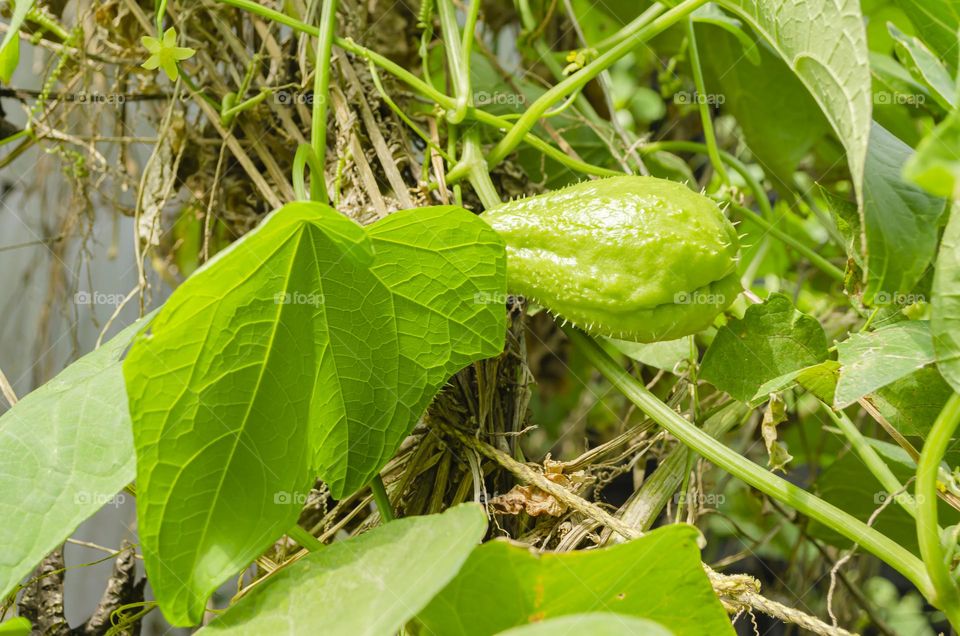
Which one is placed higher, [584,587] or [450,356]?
[450,356]

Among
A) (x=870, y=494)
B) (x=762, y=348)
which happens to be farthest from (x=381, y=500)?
(x=870, y=494)

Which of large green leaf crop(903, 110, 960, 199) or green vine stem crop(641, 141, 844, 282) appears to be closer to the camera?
large green leaf crop(903, 110, 960, 199)

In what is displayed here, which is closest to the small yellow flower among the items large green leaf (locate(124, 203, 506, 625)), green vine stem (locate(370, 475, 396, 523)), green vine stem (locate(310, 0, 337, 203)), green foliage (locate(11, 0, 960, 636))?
green foliage (locate(11, 0, 960, 636))

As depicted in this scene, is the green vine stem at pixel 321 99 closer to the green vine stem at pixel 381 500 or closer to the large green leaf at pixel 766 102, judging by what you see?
the green vine stem at pixel 381 500

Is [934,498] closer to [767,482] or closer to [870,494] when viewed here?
[767,482]

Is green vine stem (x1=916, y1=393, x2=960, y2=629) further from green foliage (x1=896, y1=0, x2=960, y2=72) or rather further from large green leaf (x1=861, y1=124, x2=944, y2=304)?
green foliage (x1=896, y1=0, x2=960, y2=72)

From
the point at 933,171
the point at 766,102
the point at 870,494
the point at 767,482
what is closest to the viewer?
Result: the point at 933,171

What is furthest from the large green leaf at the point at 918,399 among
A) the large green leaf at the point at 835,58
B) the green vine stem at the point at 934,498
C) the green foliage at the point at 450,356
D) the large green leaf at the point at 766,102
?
the large green leaf at the point at 766,102
